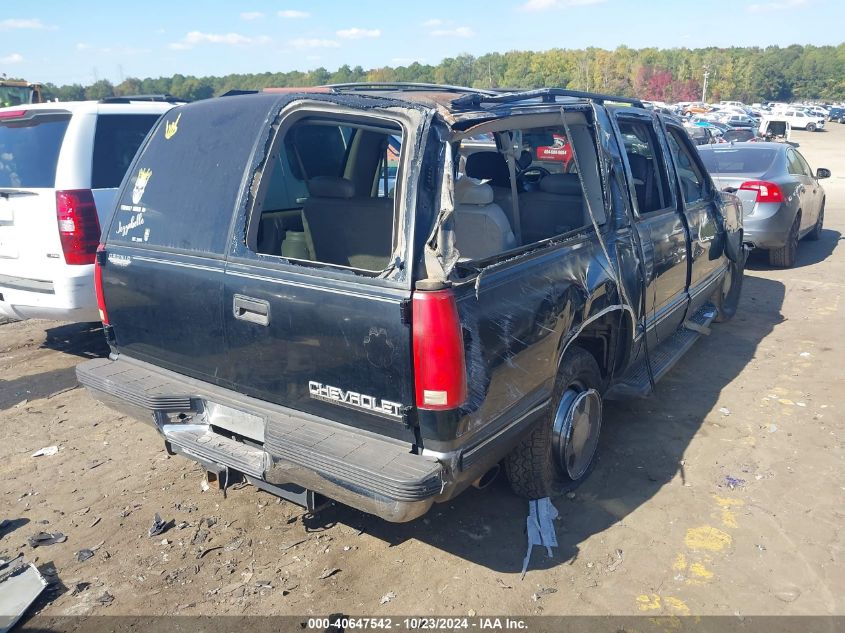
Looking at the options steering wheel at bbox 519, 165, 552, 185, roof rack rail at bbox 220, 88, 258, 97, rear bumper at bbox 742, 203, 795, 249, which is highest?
roof rack rail at bbox 220, 88, 258, 97

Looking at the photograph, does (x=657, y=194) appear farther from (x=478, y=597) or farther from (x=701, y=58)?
(x=701, y=58)

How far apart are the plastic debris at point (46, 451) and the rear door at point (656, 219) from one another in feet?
12.9

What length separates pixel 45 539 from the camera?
3.40 m

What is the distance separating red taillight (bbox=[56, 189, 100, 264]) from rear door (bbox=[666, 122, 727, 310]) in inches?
169

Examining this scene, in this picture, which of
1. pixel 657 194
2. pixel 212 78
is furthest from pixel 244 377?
pixel 212 78

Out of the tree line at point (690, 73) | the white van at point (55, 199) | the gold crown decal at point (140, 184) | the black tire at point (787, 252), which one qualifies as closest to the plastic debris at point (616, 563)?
the gold crown decal at point (140, 184)

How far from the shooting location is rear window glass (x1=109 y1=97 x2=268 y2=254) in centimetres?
314

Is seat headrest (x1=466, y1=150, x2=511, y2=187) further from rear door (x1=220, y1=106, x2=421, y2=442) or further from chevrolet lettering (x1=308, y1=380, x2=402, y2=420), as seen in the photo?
chevrolet lettering (x1=308, y1=380, x2=402, y2=420)

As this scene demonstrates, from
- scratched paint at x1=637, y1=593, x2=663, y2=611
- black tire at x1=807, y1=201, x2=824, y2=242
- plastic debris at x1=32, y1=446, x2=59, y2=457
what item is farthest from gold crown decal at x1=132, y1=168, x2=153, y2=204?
black tire at x1=807, y1=201, x2=824, y2=242

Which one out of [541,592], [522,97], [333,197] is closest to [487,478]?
[541,592]

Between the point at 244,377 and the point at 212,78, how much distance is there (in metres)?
100

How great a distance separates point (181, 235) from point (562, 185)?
7.58 feet

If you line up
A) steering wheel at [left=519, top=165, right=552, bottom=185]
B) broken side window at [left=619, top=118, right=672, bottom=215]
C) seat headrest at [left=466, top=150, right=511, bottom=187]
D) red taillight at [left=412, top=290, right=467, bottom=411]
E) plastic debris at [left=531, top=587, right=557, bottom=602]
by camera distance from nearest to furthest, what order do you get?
red taillight at [left=412, top=290, right=467, bottom=411], plastic debris at [left=531, top=587, right=557, bottom=602], broken side window at [left=619, top=118, right=672, bottom=215], seat headrest at [left=466, top=150, right=511, bottom=187], steering wheel at [left=519, top=165, right=552, bottom=185]

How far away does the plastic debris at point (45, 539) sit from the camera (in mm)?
3379
